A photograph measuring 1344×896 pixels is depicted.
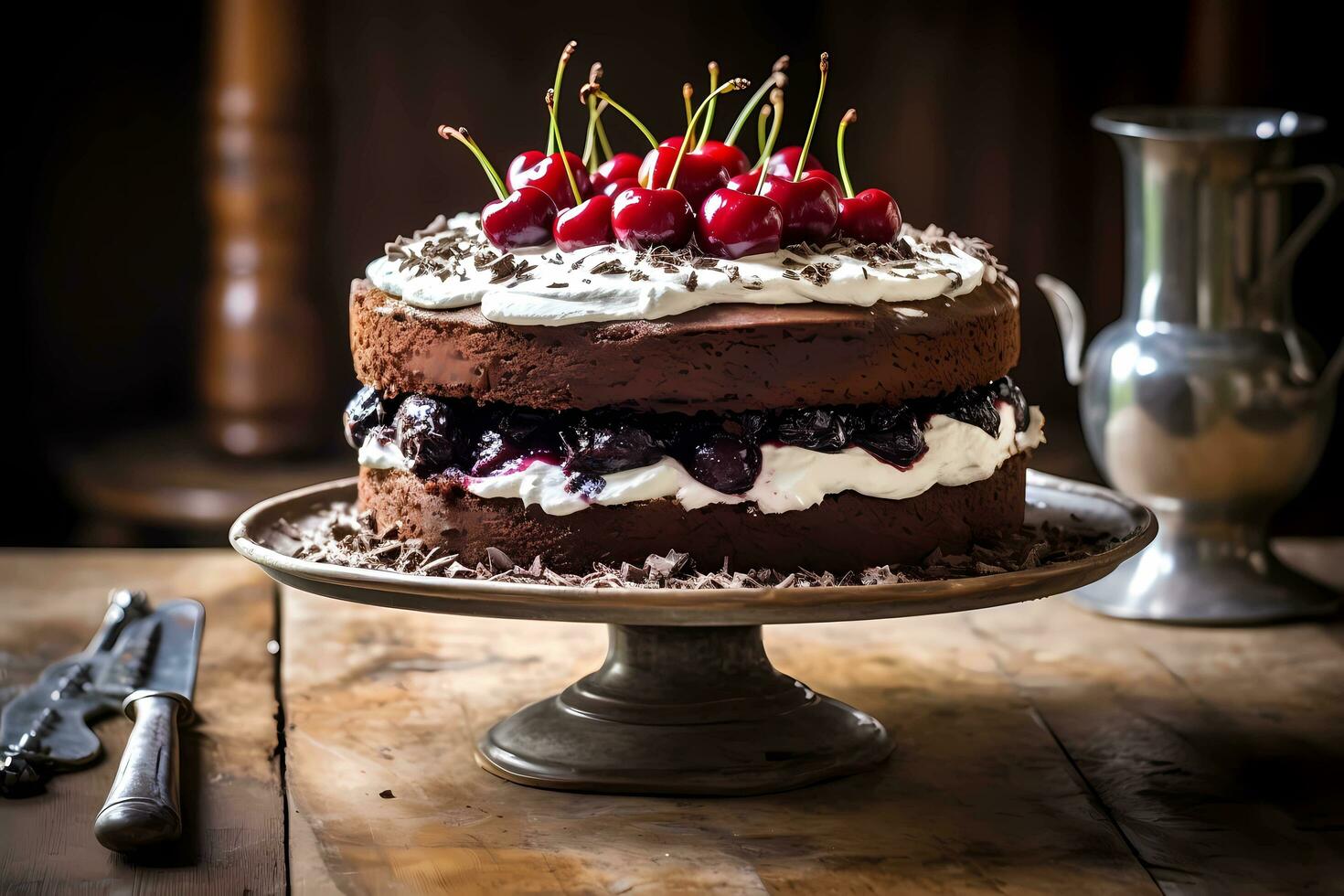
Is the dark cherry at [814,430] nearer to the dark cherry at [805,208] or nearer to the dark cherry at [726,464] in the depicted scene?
the dark cherry at [726,464]

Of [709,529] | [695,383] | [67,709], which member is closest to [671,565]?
[709,529]

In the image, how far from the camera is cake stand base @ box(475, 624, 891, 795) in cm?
155

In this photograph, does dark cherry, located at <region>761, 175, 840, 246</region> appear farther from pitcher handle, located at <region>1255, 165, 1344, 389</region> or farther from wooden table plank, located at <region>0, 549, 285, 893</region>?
pitcher handle, located at <region>1255, 165, 1344, 389</region>

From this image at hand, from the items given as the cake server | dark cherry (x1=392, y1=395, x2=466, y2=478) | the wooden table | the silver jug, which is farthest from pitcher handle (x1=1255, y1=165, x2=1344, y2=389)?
the cake server

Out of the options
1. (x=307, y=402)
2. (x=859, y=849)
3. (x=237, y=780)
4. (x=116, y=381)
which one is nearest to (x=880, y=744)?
(x=859, y=849)

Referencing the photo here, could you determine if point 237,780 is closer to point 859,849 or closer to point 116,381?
point 859,849

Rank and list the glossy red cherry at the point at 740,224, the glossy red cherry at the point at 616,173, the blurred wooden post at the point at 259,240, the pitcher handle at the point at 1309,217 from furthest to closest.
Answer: the blurred wooden post at the point at 259,240 < the pitcher handle at the point at 1309,217 < the glossy red cherry at the point at 616,173 < the glossy red cherry at the point at 740,224

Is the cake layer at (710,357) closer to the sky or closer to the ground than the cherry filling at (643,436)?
closer to the sky

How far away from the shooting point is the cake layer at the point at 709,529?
4.75 ft

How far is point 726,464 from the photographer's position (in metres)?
1.42

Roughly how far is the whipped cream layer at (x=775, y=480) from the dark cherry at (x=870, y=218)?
19 centimetres

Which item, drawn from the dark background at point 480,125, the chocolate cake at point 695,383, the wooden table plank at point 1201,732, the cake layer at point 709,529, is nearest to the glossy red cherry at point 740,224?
the chocolate cake at point 695,383

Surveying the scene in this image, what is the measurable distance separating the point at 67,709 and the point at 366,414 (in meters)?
0.46

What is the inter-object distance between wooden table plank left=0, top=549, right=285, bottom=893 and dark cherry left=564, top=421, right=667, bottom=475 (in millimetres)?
411
